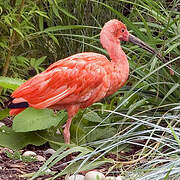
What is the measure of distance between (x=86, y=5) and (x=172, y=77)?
1.79m

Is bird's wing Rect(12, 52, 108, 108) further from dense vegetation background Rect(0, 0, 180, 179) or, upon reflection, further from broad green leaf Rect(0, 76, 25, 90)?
broad green leaf Rect(0, 76, 25, 90)

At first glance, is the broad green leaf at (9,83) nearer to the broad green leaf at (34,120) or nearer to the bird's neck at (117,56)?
the broad green leaf at (34,120)

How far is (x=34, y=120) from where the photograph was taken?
3865mm

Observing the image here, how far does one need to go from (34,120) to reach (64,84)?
34cm

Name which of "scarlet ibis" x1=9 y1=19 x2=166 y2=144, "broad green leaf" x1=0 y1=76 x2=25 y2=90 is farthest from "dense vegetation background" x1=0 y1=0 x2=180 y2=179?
"scarlet ibis" x1=9 y1=19 x2=166 y2=144

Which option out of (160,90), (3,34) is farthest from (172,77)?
(3,34)

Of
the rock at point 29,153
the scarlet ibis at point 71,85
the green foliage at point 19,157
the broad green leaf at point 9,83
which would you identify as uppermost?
the scarlet ibis at point 71,85

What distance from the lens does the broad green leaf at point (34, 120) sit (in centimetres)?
→ 379

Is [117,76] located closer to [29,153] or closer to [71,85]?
[71,85]

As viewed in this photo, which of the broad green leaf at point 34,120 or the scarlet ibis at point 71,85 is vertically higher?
the scarlet ibis at point 71,85

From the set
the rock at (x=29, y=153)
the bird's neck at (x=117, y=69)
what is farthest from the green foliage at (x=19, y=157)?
the bird's neck at (x=117, y=69)

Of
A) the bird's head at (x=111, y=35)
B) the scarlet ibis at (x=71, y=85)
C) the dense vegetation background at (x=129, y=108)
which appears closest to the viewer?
the dense vegetation background at (x=129, y=108)

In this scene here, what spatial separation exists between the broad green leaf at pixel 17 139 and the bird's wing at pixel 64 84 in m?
0.38

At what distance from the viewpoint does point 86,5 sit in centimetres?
559
